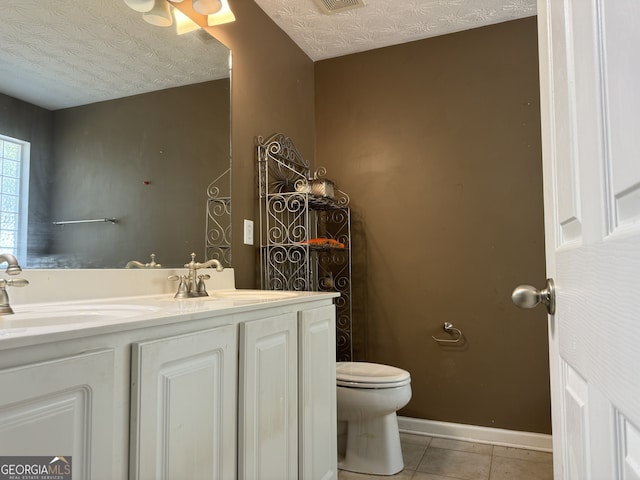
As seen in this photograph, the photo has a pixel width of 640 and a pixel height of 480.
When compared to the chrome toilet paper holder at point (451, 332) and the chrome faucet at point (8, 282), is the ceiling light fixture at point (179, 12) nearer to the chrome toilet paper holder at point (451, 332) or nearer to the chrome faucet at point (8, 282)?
the chrome faucet at point (8, 282)

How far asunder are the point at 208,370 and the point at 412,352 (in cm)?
175

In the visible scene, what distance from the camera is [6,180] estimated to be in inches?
42.8

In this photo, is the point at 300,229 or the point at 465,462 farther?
the point at 300,229

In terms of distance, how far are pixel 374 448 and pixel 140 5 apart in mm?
2098

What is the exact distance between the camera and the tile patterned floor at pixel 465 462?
193 centimetres

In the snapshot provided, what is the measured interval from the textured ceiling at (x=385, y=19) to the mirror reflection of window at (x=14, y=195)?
61.2 inches

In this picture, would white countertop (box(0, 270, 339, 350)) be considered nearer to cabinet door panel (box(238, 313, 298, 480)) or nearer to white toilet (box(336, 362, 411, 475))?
cabinet door panel (box(238, 313, 298, 480))

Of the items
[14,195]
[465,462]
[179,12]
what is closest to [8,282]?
[14,195]

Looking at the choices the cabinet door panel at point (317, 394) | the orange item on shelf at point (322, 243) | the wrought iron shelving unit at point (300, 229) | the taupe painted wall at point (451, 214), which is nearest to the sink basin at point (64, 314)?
the cabinet door panel at point (317, 394)

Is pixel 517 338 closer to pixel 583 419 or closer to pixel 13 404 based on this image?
pixel 583 419

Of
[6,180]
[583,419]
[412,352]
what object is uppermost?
[6,180]

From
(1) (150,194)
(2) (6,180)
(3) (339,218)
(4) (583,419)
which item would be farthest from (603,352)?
(3) (339,218)

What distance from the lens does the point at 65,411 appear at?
65 centimetres

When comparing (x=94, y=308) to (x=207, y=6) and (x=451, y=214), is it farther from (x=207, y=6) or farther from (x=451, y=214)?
(x=451, y=214)
